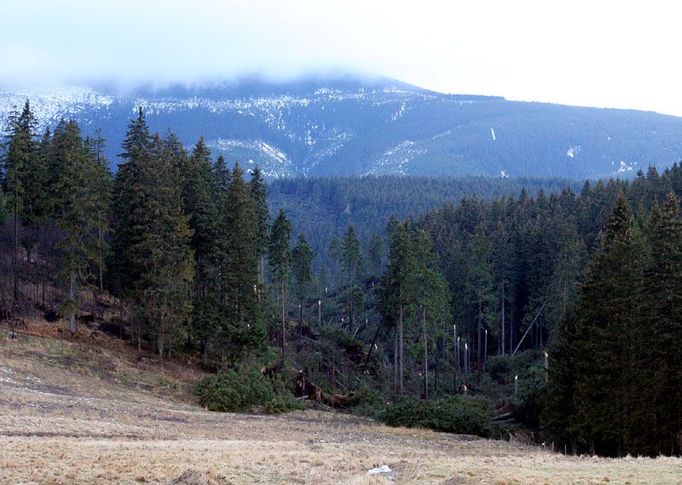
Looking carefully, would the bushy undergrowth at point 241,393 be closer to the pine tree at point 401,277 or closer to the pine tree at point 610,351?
the pine tree at point 401,277

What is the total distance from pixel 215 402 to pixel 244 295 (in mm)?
10009

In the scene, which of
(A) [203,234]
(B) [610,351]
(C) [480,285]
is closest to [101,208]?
(A) [203,234]

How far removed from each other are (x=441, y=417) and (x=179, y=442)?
69.5ft

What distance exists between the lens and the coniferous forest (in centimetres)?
3481

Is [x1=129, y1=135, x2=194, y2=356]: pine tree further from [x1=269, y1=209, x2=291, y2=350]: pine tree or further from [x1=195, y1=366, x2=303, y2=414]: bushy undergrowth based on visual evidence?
[x1=269, y1=209, x2=291, y2=350]: pine tree

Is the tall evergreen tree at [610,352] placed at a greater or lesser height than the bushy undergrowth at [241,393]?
greater

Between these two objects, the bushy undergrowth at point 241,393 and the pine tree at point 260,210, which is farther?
the pine tree at point 260,210

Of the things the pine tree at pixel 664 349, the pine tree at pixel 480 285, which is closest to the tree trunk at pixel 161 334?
the pine tree at pixel 664 349

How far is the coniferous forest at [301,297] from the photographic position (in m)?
34.8

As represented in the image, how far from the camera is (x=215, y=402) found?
41.5m

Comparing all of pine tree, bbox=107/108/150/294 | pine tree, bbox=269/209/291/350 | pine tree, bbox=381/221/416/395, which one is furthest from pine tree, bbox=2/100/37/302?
pine tree, bbox=381/221/416/395

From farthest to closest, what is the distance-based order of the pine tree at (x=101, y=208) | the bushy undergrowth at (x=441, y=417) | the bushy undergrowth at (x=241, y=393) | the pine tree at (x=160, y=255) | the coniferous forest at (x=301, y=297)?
the pine tree at (x=101, y=208)
the pine tree at (x=160, y=255)
the bushy undergrowth at (x=441, y=417)
the bushy undergrowth at (x=241, y=393)
the coniferous forest at (x=301, y=297)

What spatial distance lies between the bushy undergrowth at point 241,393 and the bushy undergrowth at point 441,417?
248 inches

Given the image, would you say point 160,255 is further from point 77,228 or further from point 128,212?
point 128,212
